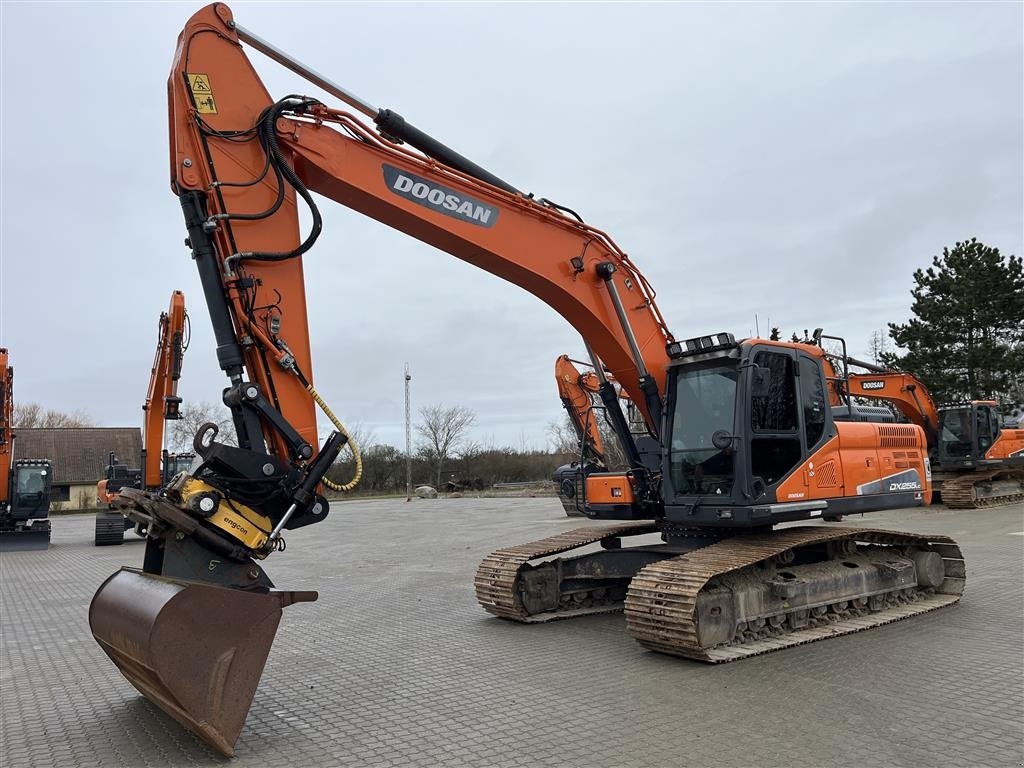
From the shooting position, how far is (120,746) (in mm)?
4953

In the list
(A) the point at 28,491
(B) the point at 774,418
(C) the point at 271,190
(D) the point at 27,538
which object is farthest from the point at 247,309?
(D) the point at 27,538

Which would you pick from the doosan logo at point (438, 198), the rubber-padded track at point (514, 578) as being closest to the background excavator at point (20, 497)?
the rubber-padded track at point (514, 578)

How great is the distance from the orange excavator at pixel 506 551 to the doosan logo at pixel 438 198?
2 cm

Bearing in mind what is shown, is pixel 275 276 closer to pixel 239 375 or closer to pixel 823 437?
pixel 239 375

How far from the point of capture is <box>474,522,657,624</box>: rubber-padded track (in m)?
8.27

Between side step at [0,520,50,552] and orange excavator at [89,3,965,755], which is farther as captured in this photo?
side step at [0,520,50,552]

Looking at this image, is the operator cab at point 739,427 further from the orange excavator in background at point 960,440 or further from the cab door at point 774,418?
the orange excavator in background at point 960,440

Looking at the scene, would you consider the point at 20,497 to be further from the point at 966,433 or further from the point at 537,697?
the point at 966,433

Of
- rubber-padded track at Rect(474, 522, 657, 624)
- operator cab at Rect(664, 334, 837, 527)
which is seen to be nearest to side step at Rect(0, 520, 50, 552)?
rubber-padded track at Rect(474, 522, 657, 624)

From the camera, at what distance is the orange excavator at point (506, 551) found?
502 centimetres

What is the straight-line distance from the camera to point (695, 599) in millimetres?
6352

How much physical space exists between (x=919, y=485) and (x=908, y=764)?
5216 millimetres

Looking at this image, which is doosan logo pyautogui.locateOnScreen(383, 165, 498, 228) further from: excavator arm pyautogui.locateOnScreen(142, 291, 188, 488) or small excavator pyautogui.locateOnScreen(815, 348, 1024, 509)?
small excavator pyautogui.locateOnScreen(815, 348, 1024, 509)

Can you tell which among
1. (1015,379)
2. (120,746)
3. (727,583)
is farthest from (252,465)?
(1015,379)
